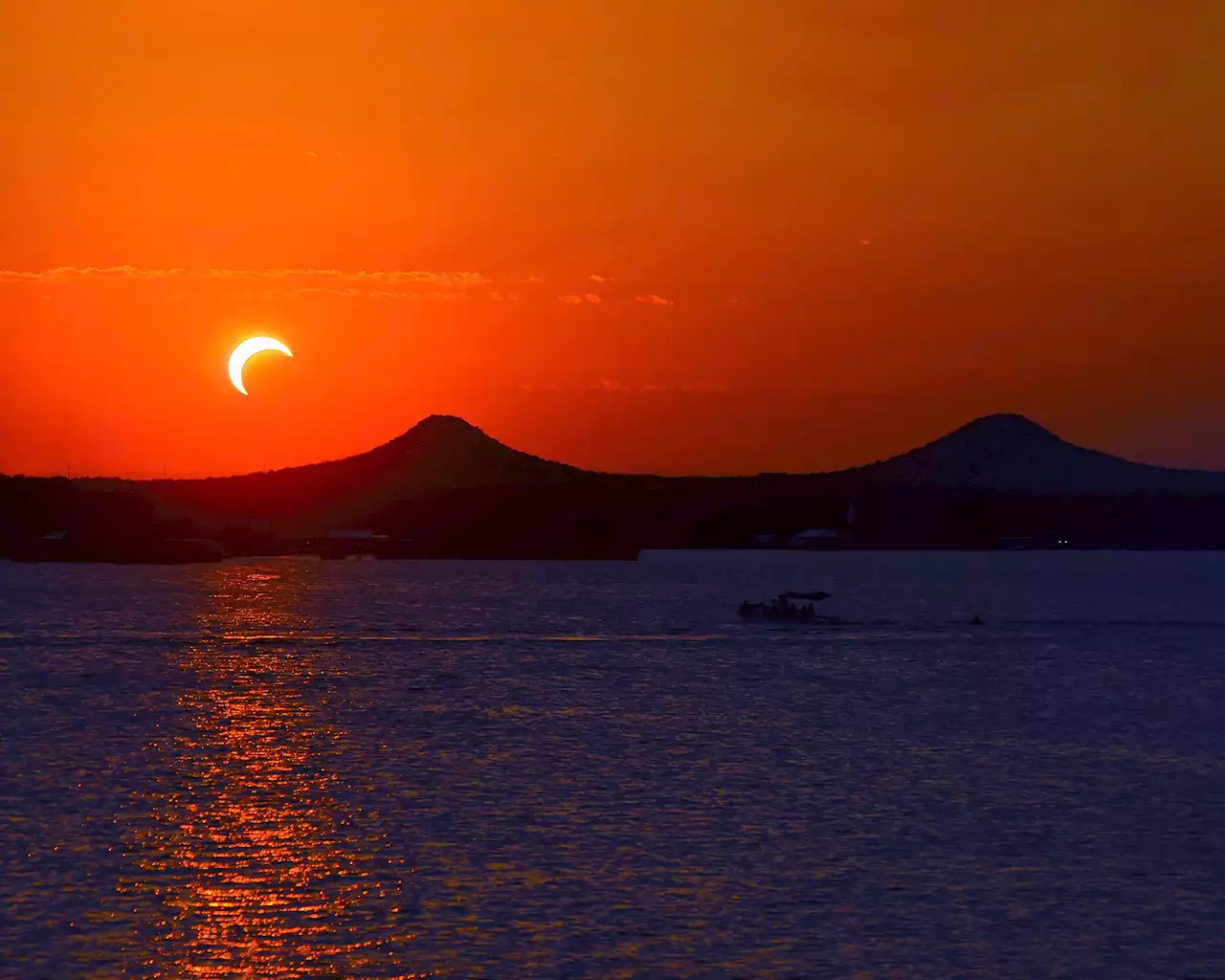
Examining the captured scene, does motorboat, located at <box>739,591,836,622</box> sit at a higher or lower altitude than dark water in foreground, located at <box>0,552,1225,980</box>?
higher

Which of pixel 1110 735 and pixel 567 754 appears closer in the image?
pixel 567 754

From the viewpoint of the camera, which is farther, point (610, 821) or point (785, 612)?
point (785, 612)

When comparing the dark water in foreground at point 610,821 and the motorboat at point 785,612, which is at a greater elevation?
the motorboat at point 785,612

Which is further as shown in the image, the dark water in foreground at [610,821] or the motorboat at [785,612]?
the motorboat at [785,612]

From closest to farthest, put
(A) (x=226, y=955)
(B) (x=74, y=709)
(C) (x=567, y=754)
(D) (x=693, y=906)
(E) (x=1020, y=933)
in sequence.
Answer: (A) (x=226, y=955)
(E) (x=1020, y=933)
(D) (x=693, y=906)
(C) (x=567, y=754)
(B) (x=74, y=709)

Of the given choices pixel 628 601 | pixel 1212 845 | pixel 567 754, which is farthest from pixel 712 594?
pixel 1212 845

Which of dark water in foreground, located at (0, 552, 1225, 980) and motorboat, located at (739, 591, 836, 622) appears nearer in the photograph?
dark water in foreground, located at (0, 552, 1225, 980)

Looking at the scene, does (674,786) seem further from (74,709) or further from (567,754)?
(74,709)

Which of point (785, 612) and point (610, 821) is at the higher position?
point (785, 612)
